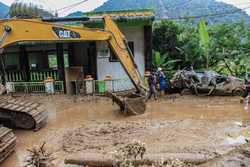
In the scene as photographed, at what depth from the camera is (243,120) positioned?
970 centimetres

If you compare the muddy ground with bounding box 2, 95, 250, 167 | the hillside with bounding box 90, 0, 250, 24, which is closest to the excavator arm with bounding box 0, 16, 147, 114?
the muddy ground with bounding box 2, 95, 250, 167

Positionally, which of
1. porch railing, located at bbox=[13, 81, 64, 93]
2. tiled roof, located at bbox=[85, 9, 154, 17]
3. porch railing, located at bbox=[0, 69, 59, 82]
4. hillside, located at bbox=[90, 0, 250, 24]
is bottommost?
porch railing, located at bbox=[13, 81, 64, 93]

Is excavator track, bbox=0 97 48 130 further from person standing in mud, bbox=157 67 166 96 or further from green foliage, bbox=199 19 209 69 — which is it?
green foliage, bbox=199 19 209 69

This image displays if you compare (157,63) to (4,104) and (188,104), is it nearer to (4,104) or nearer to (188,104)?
(188,104)

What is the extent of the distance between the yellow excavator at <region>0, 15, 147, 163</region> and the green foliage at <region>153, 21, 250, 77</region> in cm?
496

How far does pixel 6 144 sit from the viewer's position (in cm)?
763

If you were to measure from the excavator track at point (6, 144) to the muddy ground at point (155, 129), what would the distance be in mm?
182

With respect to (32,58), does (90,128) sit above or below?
below

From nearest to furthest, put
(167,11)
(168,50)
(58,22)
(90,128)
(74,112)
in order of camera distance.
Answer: (90,128), (58,22), (74,112), (168,50), (167,11)

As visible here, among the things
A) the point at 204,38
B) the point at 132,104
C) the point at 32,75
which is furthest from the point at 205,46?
the point at 32,75

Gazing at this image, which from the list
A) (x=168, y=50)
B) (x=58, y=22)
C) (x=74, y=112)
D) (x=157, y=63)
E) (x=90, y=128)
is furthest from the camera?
(x=168, y=50)

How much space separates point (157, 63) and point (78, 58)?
3.96 metres

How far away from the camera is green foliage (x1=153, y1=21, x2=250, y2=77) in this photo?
1527cm

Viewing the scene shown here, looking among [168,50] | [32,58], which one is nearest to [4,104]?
[32,58]
